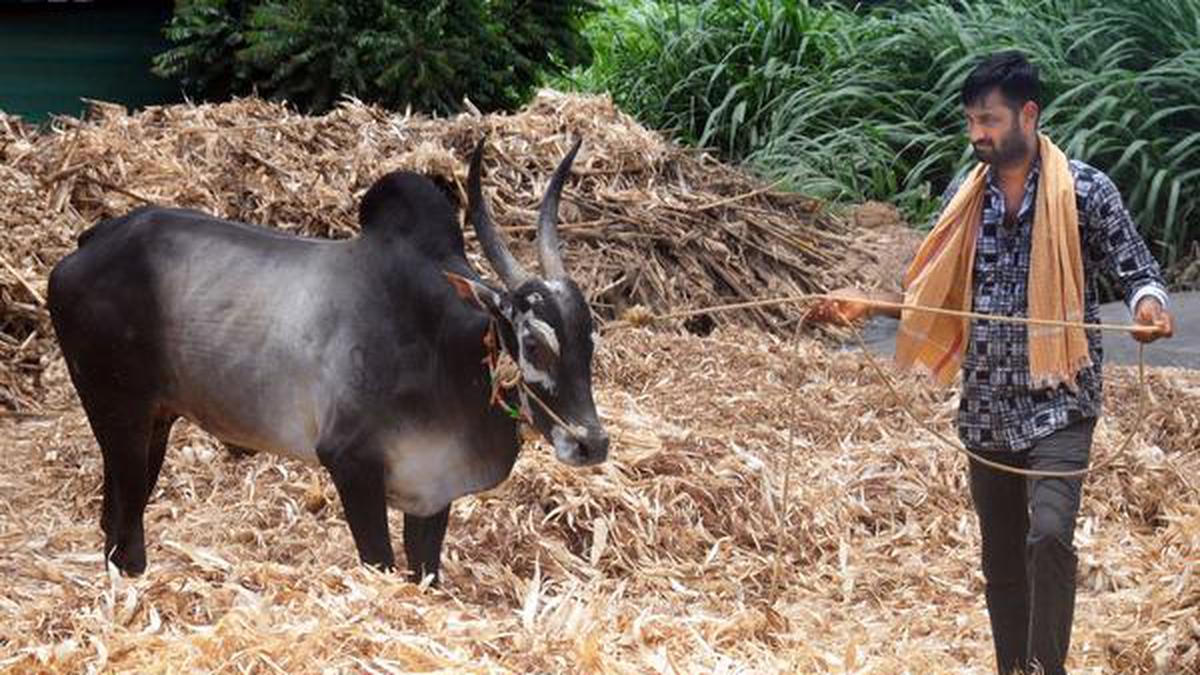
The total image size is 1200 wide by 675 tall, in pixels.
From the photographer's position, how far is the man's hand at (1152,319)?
5.18 m

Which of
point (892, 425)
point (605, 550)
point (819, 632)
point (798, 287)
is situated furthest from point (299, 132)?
point (819, 632)

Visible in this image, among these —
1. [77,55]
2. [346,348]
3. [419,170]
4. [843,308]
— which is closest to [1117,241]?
[843,308]

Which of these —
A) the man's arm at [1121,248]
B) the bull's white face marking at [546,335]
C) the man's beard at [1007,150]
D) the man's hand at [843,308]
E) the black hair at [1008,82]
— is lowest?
the bull's white face marking at [546,335]

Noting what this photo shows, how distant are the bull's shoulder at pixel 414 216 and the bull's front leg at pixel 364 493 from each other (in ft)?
2.16

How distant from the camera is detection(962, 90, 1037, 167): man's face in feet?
17.6

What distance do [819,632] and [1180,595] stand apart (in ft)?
4.23

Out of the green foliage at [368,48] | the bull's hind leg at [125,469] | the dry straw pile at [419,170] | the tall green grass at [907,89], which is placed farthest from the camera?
the green foliage at [368,48]

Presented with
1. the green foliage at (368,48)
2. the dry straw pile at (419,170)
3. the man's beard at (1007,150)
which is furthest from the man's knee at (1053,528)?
the green foliage at (368,48)

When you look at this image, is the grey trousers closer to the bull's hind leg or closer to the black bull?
the black bull

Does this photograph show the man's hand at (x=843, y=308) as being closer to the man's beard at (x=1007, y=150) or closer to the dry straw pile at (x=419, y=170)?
the man's beard at (x=1007, y=150)

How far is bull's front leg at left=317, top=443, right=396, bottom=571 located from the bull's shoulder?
657 mm

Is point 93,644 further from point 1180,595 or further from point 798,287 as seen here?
point 798,287

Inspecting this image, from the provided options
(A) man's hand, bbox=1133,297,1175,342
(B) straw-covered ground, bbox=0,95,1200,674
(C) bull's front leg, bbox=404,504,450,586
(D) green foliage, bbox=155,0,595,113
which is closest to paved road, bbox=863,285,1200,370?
(B) straw-covered ground, bbox=0,95,1200,674

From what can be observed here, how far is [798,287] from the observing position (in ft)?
38.3
